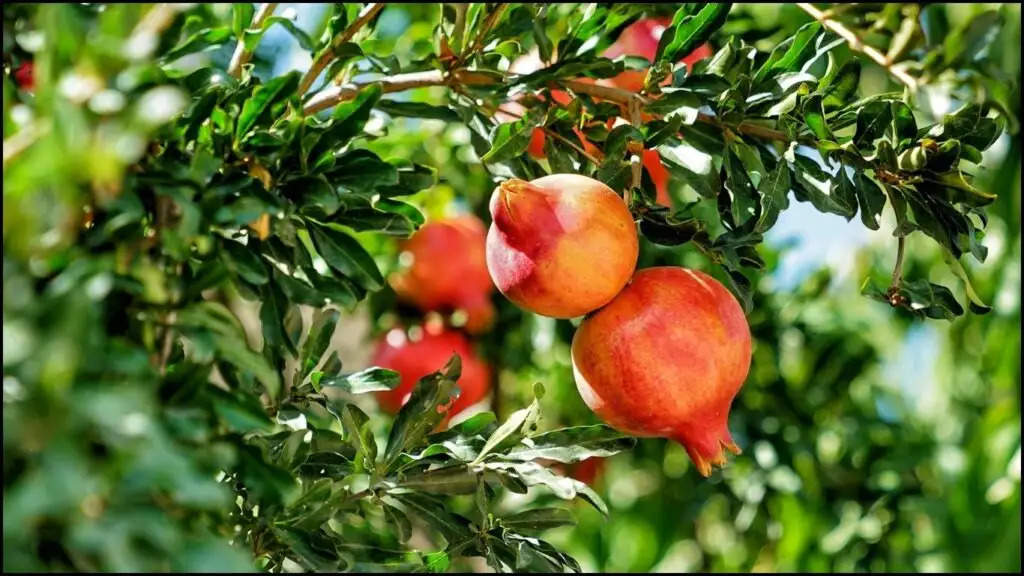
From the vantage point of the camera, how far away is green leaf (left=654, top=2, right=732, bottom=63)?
0.75 m

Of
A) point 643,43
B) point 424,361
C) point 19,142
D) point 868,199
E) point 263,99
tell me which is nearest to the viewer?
point 19,142

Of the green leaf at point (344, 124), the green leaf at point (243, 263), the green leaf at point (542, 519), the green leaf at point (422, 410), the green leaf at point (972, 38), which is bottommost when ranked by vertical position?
the green leaf at point (542, 519)

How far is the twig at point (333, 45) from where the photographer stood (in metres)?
0.75

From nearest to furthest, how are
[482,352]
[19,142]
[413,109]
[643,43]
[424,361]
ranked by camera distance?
[19,142] < [413,109] < [643,43] < [424,361] < [482,352]

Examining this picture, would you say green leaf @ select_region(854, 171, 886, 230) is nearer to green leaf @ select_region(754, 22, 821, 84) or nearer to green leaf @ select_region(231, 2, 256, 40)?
green leaf @ select_region(754, 22, 821, 84)

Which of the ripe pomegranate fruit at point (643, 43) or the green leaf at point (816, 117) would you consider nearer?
the green leaf at point (816, 117)

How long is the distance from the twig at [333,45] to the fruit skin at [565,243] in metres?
0.14

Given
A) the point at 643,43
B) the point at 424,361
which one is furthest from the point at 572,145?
the point at 424,361

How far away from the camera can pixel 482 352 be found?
142 cm

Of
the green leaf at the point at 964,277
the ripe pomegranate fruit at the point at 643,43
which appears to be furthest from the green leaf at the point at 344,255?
the ripe pomegranate fruit at the point at 643,43

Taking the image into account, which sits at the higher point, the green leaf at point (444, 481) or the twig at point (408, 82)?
the twig at point (408, 82)

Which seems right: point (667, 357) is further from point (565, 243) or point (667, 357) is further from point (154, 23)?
point (154, 23)

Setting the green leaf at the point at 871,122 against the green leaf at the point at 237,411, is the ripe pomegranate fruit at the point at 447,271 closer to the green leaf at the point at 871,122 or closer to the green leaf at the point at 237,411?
the green leaf at the point at 871,122

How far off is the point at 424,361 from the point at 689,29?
60cm
